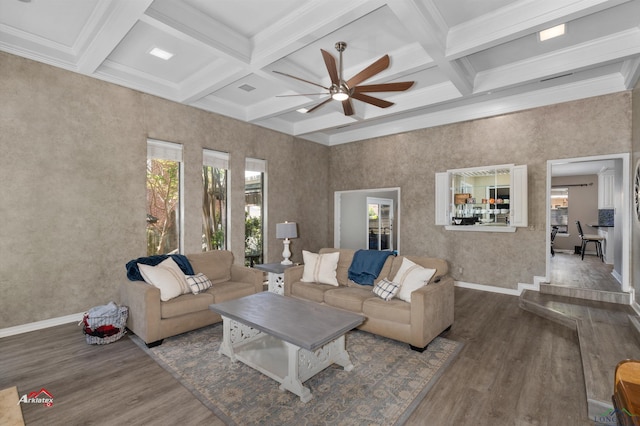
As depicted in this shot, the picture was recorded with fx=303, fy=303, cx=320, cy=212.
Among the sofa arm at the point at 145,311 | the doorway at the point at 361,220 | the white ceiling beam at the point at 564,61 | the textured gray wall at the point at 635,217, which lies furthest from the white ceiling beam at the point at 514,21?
the doorway at the point at 361,220

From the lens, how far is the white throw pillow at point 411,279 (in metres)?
3.32

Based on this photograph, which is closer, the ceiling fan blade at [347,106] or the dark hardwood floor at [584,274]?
the ceiling fan blade at [347,106]

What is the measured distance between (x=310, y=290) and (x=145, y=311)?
1.89 meters

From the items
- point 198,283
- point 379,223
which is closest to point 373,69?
point 198,283

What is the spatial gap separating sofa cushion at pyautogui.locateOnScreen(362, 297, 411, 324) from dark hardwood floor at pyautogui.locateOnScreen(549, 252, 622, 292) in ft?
11.4

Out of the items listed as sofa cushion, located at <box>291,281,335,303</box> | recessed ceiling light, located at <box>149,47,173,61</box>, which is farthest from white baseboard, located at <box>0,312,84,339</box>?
recessed ceiling light, located at <box>149,47,173,61</box>

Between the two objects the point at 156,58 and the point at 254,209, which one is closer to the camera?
the point at 156,58

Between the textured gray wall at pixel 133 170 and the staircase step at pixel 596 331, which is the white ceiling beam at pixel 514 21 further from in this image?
the staircase step at pixel 596 331

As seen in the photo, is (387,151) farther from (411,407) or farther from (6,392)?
(6,392)

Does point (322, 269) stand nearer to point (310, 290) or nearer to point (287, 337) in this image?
point (310, 290)

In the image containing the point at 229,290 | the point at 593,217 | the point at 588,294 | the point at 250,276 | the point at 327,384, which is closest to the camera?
the point at 327,384

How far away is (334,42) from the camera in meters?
3.66

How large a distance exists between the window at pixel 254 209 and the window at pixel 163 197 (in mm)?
1320

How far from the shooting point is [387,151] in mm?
6859
